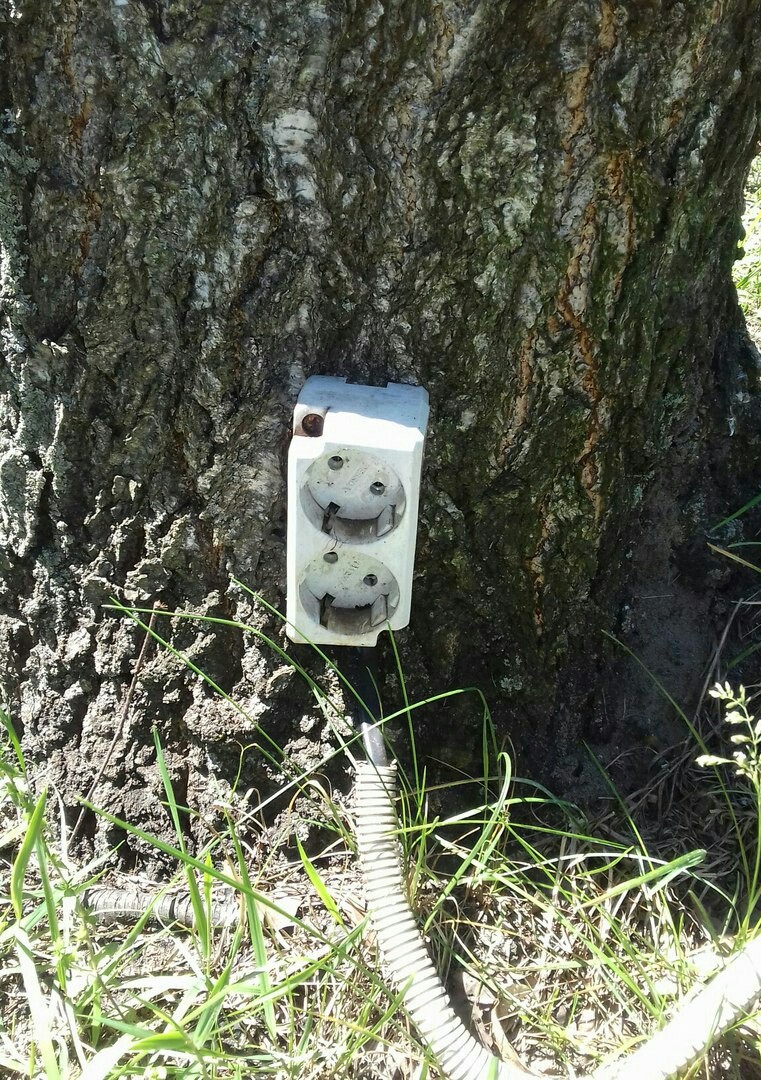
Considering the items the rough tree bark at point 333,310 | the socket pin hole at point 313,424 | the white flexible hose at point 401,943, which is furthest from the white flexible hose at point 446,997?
the socket pin hole at point 313,424

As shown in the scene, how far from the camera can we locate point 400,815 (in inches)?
50.9

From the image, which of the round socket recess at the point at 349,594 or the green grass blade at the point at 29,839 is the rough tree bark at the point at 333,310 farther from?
the green grass blade at the point at 29,839

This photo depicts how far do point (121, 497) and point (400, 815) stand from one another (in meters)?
0.63

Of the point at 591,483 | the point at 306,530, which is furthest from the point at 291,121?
the point at 591,483

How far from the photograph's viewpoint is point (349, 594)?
1.13 m

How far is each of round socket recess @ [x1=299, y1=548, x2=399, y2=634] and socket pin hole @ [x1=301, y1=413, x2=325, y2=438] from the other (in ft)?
0.56

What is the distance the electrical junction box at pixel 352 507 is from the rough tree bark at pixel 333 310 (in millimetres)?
99

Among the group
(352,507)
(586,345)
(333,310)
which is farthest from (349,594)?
(586,345)

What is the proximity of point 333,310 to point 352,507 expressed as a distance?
10.3 inches

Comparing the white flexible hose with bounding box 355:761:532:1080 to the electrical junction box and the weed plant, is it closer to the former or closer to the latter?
the weed plant

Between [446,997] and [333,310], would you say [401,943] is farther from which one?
[333,310]

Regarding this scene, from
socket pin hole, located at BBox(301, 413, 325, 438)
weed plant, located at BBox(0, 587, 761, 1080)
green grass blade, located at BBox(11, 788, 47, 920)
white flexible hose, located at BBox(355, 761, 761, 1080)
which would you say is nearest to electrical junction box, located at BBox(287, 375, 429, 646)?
socket pin hole, located at BBox(301, 413, 325, 438)

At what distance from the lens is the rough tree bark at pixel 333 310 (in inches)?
38.9

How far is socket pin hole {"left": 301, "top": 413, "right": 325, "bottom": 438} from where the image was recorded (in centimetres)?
103
